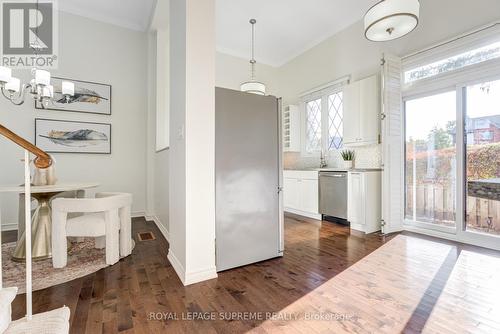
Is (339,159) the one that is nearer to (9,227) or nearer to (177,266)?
(177,266)

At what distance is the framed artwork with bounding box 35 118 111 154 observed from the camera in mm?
3707

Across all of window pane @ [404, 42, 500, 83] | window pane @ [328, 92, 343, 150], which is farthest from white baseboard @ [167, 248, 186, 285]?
window pane @ [404, 42, 500, 83]

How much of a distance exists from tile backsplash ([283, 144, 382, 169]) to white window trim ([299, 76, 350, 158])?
13 cm

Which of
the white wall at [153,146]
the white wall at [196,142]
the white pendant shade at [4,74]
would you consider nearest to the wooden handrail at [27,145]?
the white wall at [196,142]

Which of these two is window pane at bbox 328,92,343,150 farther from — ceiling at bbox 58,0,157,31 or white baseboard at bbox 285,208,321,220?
ceiling at bbox 58,0,157,31

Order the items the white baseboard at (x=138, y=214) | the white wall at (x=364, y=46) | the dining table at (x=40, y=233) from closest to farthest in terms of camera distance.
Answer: the dining table at (x=40, y=233), the white wall at (x=364, y=46), the white baseboard at (x=138, y=214)

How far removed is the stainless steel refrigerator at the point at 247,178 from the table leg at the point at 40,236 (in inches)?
73.5

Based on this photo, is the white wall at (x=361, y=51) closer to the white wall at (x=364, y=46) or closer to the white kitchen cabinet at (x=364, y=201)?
the white wall at (x=364, y=46)

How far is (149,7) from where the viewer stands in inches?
155

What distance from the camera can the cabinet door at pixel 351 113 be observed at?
3.98 m

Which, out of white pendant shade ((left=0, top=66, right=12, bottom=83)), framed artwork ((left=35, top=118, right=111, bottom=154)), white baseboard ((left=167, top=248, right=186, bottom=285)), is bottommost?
white baseboard ((left=167, top=248, right=186, bottom=285))

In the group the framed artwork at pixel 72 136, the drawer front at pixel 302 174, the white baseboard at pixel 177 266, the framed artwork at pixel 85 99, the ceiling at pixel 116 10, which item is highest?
the ceiling at pixel 116 10

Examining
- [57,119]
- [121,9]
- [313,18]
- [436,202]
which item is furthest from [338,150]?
[57,119]

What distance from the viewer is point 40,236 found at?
2504 millimetres
